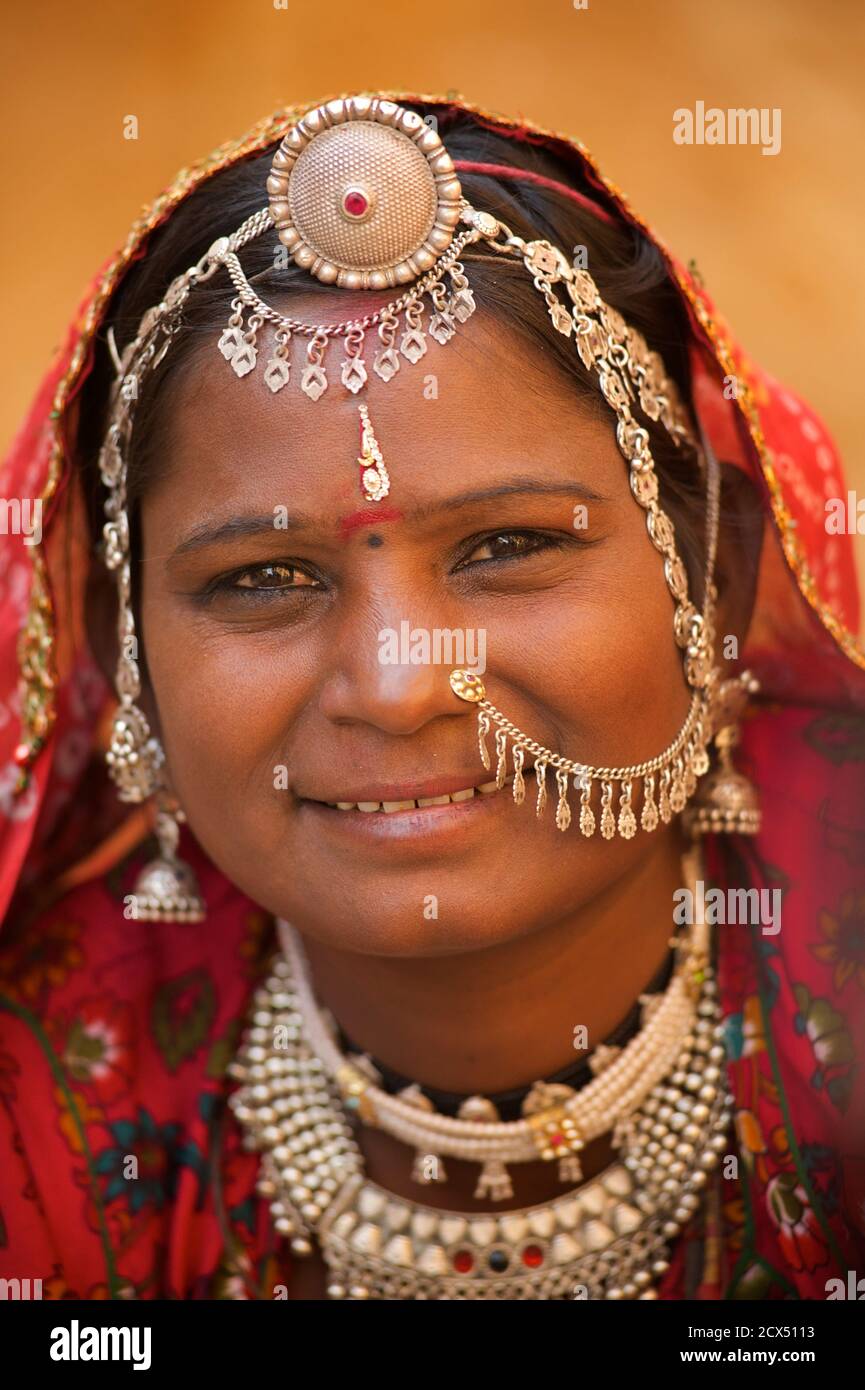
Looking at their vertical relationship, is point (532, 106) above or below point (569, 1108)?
above

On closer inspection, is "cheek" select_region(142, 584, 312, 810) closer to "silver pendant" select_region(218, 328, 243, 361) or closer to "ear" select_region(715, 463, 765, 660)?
"silver pendant" select_region(218, 328, 243, 361)

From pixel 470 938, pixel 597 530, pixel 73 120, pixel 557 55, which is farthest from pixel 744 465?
pixel 73 120

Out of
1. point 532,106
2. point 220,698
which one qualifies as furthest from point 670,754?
point 532,106

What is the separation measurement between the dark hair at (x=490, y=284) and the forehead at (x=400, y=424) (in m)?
0.03

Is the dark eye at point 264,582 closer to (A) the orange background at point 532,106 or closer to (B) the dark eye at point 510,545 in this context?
(B) the dark eye at point 510,545

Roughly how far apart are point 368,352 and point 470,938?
65 cm

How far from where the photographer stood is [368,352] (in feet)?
5.07

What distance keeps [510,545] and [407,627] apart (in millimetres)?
173

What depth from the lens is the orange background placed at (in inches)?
126

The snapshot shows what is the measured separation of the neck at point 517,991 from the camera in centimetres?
177

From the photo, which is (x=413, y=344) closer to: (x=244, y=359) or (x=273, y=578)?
(x=244, y=359)

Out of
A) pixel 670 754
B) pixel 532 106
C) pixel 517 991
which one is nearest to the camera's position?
pixel 670 754

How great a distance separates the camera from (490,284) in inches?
62.8
